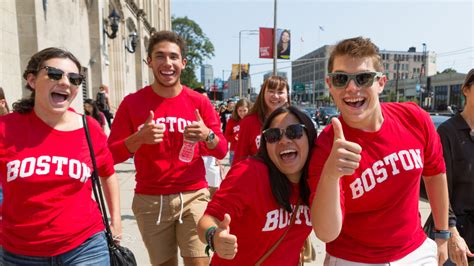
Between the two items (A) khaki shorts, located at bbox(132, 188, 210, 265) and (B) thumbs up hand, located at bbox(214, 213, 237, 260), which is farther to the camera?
(A) khaki shorts, located at bbox(132, 188, 210, 265)

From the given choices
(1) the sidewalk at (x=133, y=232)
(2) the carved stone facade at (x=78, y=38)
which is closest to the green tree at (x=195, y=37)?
(2) the carved stone facade at (x=78, y=38)

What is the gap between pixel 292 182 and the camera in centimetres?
192

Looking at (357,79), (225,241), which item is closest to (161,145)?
(225,241)

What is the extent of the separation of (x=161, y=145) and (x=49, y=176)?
37.6 inches

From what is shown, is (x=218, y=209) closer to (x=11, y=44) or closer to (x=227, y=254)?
(x=227, y=254)

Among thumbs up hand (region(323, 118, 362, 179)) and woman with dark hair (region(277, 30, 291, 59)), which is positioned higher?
woman with dark hair (region(277, 30, 291, 59))

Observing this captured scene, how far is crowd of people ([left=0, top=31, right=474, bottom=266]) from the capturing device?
178 centimetres

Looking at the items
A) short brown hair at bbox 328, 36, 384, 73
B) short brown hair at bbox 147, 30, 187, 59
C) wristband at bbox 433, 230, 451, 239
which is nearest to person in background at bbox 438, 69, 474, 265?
wristband at bbox 433, 230, 451, 239

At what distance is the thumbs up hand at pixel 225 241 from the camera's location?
1573 mm

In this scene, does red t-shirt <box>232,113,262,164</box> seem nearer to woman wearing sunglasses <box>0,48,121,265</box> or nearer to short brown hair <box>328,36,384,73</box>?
woman wearing sunglasses <box>0,48,121,265</box>

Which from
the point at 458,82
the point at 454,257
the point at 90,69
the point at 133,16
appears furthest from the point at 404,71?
the point at 454,257

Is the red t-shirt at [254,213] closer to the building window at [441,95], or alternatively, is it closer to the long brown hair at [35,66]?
the long brown hair at [35,66]

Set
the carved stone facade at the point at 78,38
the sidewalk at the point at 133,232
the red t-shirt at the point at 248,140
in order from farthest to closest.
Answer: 1. the carved stone facade at the point at 78,38
2. the sidewalk at the point at 133,232
3. the red t-shirt at the point at 248,140

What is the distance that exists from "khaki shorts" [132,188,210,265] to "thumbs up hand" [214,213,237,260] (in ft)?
4.19
